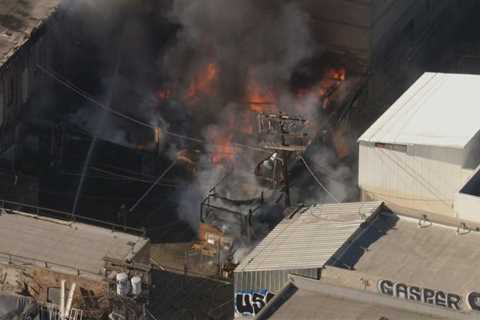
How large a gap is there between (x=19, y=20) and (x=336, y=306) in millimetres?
19093

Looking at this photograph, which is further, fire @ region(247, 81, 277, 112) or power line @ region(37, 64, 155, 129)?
fire @ region(247, 81, 277, 112)

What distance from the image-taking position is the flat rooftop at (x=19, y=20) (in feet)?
165

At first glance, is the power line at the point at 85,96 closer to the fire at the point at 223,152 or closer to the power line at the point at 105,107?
the power line at the point at 105,107

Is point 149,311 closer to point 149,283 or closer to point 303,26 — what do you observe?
point 149,283

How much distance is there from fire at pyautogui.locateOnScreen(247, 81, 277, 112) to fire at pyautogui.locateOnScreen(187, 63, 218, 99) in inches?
58.3

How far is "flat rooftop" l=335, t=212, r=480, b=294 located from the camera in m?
39.1

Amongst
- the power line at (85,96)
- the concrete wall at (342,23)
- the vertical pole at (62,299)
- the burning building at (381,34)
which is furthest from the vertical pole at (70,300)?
the concrete wall at (342,23)

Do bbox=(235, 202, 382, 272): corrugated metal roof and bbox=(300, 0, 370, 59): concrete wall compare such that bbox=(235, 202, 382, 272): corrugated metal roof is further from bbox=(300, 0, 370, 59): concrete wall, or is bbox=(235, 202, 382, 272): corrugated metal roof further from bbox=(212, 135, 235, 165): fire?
bbox=(300, 0, 370, 59): concrete wall

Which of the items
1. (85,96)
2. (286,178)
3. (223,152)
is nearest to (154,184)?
(223,152)

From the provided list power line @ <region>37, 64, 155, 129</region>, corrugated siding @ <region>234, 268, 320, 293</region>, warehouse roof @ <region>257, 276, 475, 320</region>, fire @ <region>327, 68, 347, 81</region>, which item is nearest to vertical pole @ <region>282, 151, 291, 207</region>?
corrugated siding @ <region>234, 268, 320, 293</region>

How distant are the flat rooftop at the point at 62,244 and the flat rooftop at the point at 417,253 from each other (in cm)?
620

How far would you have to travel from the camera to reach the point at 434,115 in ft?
153

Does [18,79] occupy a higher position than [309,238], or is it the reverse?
[18,79]

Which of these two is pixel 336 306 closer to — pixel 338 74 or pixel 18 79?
pixel 18 79
